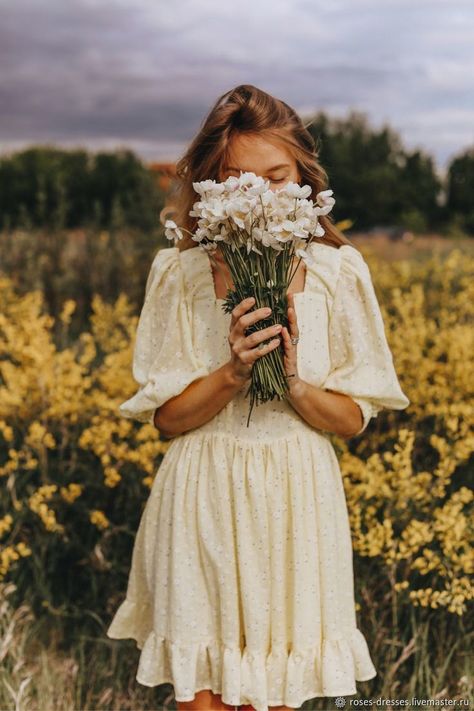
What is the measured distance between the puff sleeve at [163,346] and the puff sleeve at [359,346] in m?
0.30

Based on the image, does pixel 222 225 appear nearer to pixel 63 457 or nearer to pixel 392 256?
pixel 63 457

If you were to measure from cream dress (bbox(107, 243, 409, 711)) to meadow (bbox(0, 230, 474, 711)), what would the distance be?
46 centimetres

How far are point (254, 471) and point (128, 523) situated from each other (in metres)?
1.23

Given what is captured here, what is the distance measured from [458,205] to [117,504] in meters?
30.6

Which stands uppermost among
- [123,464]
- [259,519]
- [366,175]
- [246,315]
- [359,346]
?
[366,175]

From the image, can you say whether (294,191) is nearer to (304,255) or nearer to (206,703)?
(304,255)

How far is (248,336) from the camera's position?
1.65 meters

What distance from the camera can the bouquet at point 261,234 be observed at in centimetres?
156

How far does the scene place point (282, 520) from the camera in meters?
1.79

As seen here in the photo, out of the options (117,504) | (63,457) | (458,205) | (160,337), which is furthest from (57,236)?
(458,205)

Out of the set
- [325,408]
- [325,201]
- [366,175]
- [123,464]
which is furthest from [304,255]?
[366,175]

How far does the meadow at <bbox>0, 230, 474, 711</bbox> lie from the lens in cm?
242

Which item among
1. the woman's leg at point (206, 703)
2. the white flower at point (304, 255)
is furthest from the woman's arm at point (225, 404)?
the woman's leg at point (206, 703)

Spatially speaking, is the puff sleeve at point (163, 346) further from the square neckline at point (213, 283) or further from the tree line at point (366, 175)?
the tree line at point (366, 175)
